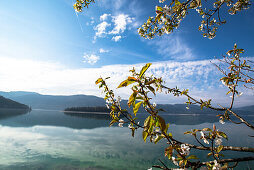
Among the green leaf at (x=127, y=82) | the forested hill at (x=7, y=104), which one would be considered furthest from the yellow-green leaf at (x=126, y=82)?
the forested hill at (x=7, y=104)

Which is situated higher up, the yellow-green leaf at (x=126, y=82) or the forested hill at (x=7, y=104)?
the yellow-green leaf at (x=126, y=82)

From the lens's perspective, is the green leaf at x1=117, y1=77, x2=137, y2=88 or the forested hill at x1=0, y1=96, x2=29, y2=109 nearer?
the green leaf at x1=117, y1=77, x2=137, y2=88

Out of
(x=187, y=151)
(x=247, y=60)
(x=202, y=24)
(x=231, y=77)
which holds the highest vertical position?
(x=202, y=24)

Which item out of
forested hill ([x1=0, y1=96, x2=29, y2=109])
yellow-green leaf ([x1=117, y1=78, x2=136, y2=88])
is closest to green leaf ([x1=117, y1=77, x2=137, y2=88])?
yellow-green leaf ([x1=117, y1=78, x2=136, y2=88])

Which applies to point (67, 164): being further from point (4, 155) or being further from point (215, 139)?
point (215, 139)

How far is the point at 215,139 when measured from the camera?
1.28 metres

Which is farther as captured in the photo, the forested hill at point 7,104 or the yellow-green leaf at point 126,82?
the forested hill at point 7,104

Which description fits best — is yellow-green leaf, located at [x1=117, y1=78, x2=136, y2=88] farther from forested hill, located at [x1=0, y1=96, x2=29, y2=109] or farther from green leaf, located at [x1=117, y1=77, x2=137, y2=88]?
forested hill, located at [x1=0, y1=96, x2=29, y2=109]

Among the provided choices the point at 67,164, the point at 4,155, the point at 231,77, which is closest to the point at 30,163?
the point at 67,164

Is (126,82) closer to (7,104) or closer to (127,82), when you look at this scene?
(127,82)

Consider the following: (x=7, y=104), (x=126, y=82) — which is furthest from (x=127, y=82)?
(x=7, y=104)

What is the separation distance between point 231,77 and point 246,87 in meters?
0.65

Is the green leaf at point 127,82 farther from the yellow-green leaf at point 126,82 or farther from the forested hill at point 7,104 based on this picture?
the forested hill at point 7,104

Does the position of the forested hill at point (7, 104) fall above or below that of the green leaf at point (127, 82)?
below
